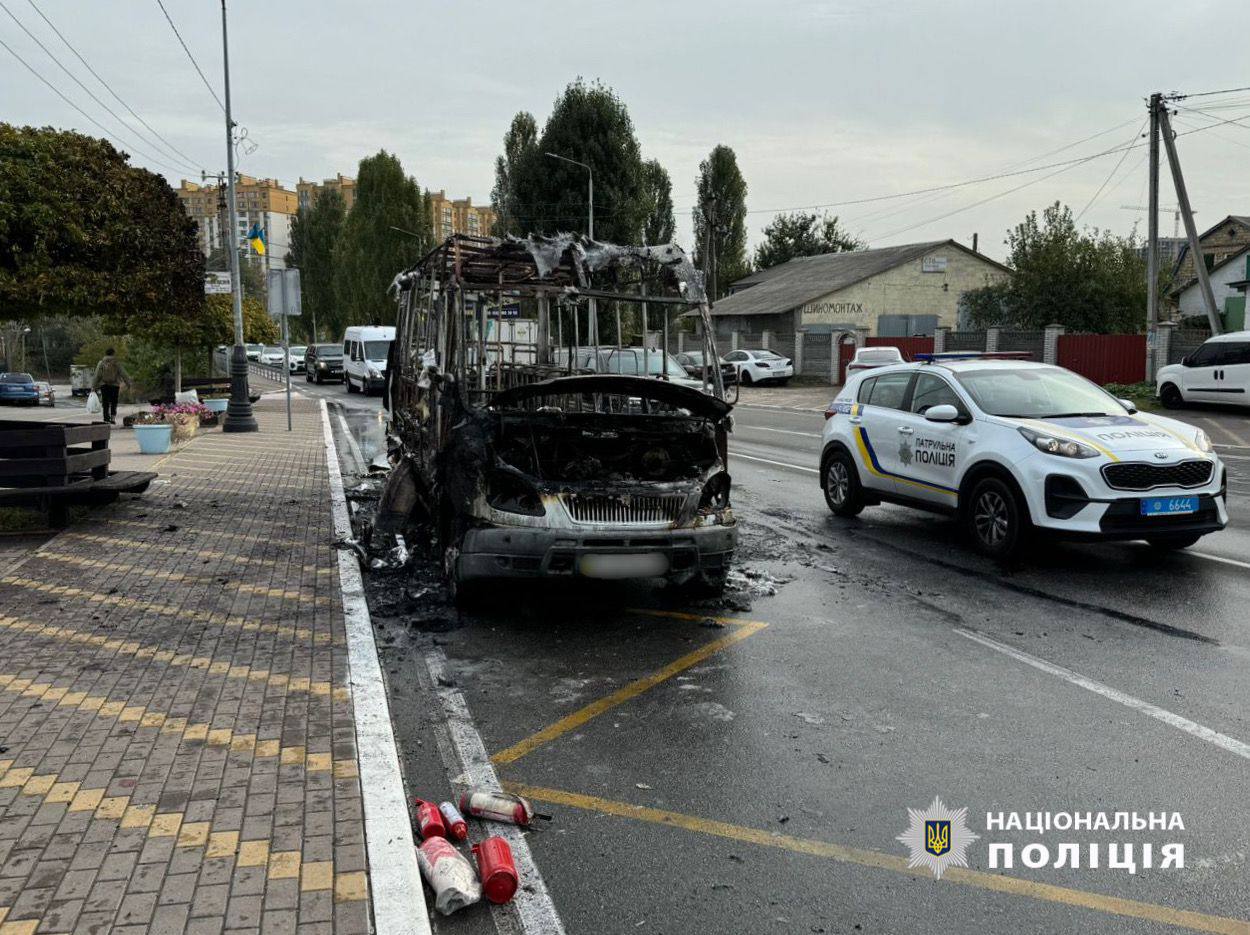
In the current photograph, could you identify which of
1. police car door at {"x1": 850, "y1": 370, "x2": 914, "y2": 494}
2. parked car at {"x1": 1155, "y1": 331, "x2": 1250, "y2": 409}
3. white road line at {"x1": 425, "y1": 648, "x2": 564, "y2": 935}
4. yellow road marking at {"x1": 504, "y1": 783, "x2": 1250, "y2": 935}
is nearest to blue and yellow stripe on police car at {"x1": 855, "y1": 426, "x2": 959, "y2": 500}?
police car door at {"x1": 850, "y1": 370, "x2": 914, "y2": 494}

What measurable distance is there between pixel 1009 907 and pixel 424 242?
212 ft

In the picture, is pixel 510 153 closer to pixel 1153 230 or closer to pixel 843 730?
pixel 1153 230

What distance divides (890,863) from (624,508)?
3.21 meters

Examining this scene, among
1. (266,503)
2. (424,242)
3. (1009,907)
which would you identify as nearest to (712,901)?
(1009,907)

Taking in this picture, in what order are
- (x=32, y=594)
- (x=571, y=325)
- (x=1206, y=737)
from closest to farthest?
(x=1206, y=737) → (x=32, y=594) → (x=571, y=325)

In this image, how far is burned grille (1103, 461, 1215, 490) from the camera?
25.0 feet

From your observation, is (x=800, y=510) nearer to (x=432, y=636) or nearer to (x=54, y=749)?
(x=432, y=636)

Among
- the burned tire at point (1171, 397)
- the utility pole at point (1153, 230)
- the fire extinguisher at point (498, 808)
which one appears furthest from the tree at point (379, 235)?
the fire extinguisher at point (498, 808)

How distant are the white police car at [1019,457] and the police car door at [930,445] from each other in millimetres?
11

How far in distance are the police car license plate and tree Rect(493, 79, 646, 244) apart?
39403mm

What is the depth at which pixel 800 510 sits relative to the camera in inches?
437

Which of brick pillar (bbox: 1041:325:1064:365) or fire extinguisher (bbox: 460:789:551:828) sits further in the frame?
brick pillar (bbox: 1041:325:1064:365)

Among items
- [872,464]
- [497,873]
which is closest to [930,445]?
[872,464]

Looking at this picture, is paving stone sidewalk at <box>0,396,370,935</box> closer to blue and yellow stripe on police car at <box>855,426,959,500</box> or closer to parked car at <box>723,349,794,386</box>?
blue and yellow stripe on police car at <box>855,426,959,500</box>
